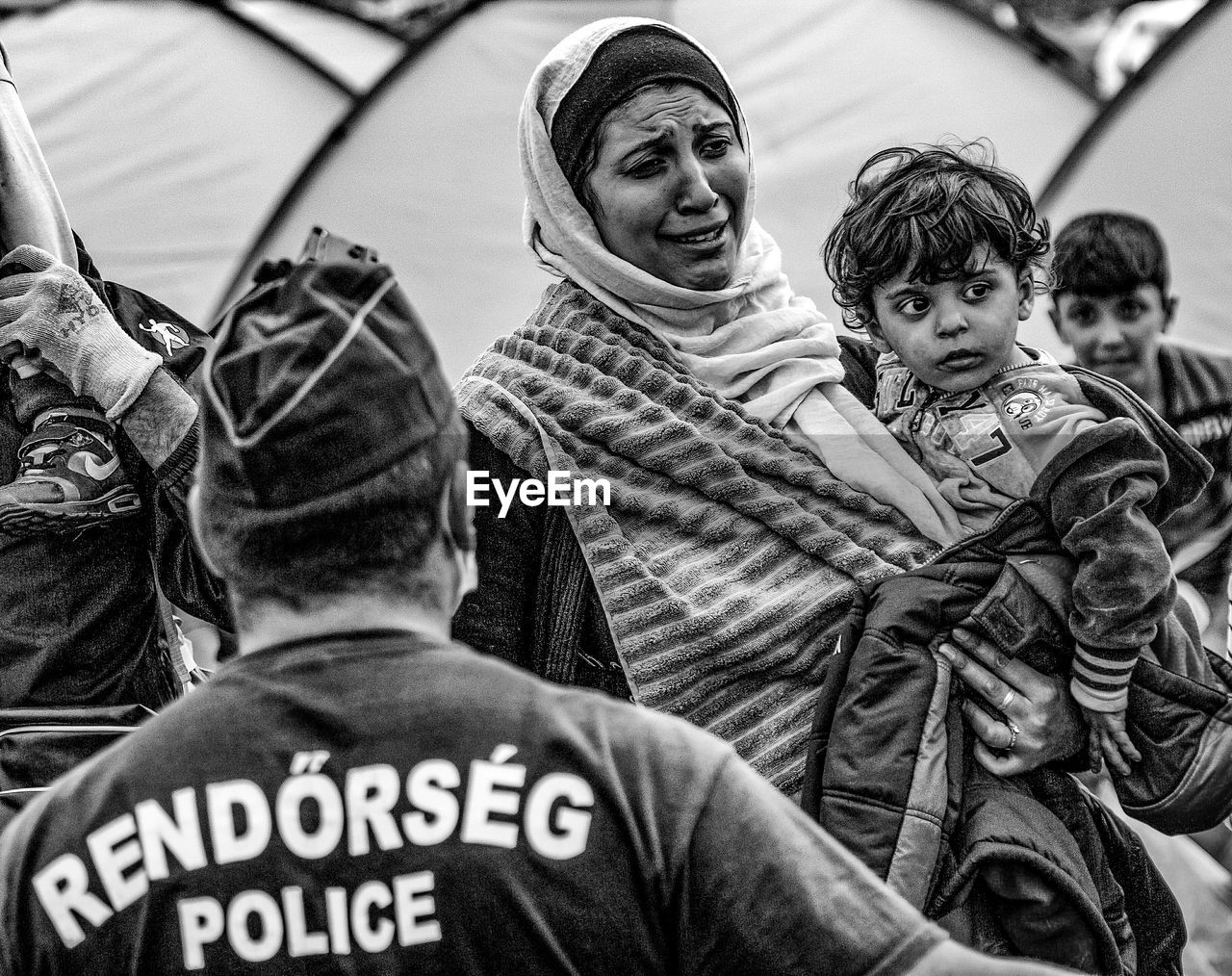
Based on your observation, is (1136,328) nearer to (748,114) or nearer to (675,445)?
(675,445)

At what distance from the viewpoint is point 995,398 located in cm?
199

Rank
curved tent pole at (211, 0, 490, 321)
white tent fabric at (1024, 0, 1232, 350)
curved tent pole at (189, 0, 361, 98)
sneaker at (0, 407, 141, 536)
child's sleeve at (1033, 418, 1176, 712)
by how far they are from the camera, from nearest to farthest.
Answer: child's sleeve at (1033, 418, 1176, 712), sneaker at (0, 407, 141, 536), white tent fabric at (1024, 0, 1232, 350), curved tent pole at (211, 0, 490, 321), curved tent pole at (189, 0, 361, 98)

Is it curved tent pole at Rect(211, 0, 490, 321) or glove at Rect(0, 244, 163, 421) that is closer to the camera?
glove at Rect(0, 244, 163, 421)

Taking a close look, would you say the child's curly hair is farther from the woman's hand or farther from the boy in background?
the boy in background

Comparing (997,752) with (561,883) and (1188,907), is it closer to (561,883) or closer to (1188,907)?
(561,883)

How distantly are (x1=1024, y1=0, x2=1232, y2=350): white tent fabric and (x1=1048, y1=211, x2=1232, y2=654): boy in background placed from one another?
1558mm

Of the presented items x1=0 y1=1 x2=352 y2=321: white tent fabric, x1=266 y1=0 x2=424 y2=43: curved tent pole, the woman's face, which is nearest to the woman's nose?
the woman's face

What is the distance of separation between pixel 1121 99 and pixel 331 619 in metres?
4.61

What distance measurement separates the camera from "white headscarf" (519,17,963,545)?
2.17 metres

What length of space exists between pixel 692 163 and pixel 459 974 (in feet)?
4.19

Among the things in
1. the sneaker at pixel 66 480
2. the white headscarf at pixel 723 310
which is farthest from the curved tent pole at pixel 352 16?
the sneaker at pixel 66 480

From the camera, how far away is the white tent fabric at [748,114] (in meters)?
5.24

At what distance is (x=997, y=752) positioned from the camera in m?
1.86

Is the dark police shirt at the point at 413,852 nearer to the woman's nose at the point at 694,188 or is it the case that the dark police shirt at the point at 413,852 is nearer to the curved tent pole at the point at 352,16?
the woman's nose at the point at 694,188
